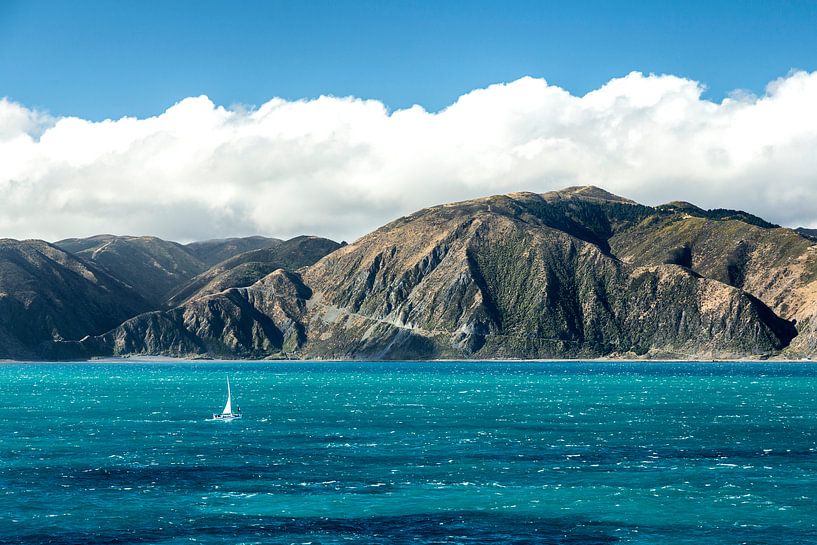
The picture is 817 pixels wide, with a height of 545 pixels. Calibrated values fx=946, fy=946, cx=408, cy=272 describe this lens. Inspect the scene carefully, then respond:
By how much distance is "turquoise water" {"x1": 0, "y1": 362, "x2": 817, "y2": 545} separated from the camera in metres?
63.2

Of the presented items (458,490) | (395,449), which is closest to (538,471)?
(458,490)

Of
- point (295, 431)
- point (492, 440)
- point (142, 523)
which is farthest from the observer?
point (295, 431)

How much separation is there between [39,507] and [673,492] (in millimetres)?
49034

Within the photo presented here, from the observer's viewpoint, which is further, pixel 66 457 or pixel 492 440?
pixel 492 440

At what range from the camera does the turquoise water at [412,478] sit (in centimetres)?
6325

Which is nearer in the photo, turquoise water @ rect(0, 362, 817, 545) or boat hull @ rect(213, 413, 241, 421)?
turquoise water @ rect(0, 362, 817, 545)

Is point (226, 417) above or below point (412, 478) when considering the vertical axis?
below

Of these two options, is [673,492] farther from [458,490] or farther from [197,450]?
[197,450]

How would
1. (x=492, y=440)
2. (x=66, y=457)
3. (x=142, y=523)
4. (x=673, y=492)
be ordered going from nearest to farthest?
(x=142, y=523), (x=673, y=492), (x=66, y=457), (x=492, y=440)

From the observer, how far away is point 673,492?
249ft

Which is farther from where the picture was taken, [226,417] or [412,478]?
[226,417]

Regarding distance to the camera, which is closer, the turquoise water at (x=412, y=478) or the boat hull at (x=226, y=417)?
the turquoise water at (x=412, y=478)

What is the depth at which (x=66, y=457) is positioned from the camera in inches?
3816

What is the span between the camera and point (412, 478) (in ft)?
270
